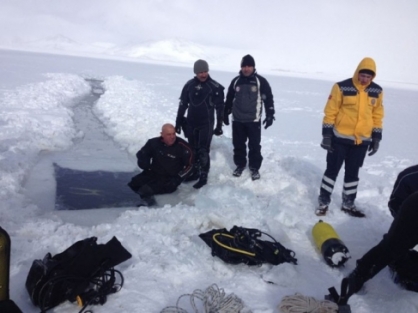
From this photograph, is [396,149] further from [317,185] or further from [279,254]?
[279,254]

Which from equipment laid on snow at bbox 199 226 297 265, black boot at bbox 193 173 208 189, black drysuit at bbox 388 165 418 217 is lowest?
black boot at bbox 193 173 208 189

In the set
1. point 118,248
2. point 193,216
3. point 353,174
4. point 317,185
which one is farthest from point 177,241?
point 317,185

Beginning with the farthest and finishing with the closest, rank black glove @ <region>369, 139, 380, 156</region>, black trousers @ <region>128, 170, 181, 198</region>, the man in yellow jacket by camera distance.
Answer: black trousers @ <region>128, 170, 181, 198</region> < black glove @ <region>369, 139, 380, 156</region> < the man in yellow jacket

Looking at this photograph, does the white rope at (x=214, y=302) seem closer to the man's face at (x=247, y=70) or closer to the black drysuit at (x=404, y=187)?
the black drysuit at (x=404, y=187)

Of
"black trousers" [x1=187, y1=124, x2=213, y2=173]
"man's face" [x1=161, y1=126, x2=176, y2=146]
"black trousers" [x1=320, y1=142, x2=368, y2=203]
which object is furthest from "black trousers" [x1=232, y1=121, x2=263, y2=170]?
"black trousers" [x1=320, y1=142, x2=368, y2=203]

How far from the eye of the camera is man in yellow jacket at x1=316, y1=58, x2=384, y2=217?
164 inches

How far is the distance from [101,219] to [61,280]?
68.1 inches

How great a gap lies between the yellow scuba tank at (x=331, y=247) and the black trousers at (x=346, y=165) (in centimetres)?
100

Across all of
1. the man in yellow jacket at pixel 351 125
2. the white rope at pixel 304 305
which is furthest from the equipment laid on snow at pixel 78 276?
the man in yellow jacket at pixel 351 125

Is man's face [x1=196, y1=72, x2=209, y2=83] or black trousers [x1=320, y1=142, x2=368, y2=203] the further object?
man's face [x1=196, y1=72, x2=209, y2=83]

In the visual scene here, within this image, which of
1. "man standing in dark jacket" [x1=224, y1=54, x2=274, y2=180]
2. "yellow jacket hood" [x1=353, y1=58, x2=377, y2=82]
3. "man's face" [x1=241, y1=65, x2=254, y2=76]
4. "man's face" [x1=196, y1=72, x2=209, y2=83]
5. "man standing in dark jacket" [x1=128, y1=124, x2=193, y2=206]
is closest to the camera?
"yellow jacket hood" [x1=353, y1=58, x2=377, y2=82]

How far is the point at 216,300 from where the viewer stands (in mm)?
2613

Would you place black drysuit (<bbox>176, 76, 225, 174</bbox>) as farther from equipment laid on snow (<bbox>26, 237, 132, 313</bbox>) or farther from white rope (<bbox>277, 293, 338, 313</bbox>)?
white rope (<bbox>277, 293, 338, 313</bbox>)

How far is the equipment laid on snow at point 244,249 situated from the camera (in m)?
3.18
